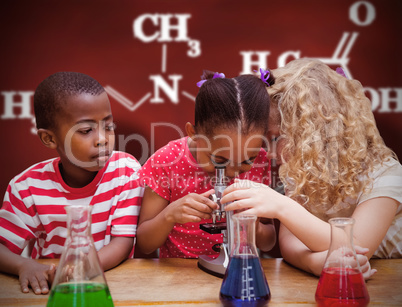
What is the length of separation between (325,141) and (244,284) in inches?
27.2

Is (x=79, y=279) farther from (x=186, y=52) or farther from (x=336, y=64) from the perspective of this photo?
(x=336, y=64)

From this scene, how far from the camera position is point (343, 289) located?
85 centimetres

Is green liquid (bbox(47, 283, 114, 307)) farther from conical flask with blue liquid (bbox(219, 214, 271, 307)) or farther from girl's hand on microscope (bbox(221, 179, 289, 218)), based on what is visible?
girl's hand on microscope (bbox(221, 179, 289, 218))

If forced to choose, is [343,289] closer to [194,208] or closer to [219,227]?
[219,227]

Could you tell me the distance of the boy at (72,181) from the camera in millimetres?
1386

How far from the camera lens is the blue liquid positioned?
33.6 inches

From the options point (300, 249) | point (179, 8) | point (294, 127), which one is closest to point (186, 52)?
point (179, 8)

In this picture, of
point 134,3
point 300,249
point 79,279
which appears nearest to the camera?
point 79,279

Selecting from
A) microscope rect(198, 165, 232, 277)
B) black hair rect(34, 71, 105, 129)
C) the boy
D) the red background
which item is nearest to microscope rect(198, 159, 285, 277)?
microscope rect(198, 165, 232, 277)

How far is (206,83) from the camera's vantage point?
1.40 metres

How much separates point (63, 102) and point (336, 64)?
1.30 meters

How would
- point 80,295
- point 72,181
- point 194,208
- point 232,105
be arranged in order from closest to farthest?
point 80,295, point 194,208, point 232,105, point 72,181

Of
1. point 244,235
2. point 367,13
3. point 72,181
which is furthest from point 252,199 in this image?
point 367,13

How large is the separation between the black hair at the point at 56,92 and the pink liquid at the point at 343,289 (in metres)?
0.95
